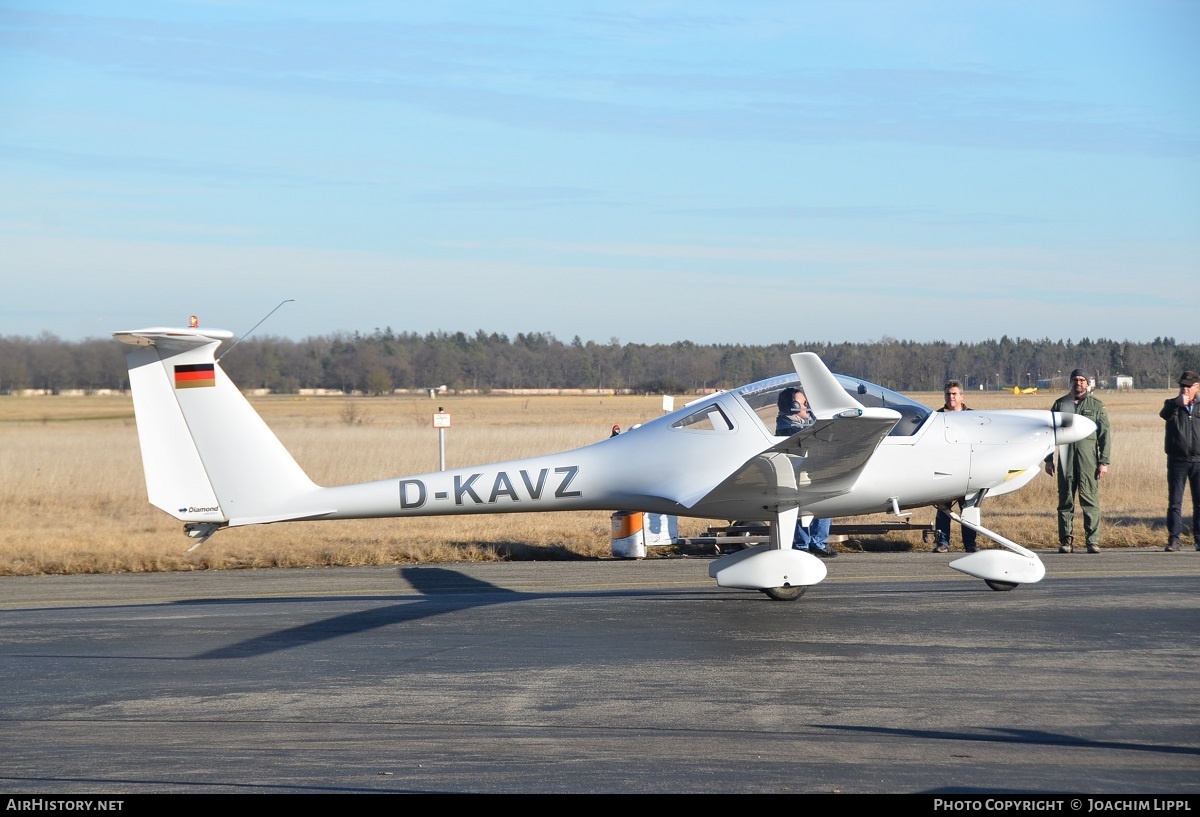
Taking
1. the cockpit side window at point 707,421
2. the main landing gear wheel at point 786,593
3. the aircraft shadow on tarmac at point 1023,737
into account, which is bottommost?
the main landing gear wheel at point 786,593

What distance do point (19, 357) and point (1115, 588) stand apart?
3720cm

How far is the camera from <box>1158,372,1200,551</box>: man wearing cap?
13570 millimetres

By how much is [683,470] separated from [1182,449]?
693 cm

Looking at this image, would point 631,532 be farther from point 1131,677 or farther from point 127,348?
point 1131,677

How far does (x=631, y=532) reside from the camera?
47.4 ft

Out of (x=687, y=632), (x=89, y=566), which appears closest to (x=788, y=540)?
(x=687, y=632)

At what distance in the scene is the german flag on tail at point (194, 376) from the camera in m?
10.2

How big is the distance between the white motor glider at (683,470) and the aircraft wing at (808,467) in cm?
2

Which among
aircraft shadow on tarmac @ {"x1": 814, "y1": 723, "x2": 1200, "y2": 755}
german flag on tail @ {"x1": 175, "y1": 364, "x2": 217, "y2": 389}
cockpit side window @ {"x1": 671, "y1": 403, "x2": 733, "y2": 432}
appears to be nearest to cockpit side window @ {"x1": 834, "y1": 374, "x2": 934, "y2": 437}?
cockpit side window @ {"x1": 671, "y1": 403, "x2": 733, "y2": 432}

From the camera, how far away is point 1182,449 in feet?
44.6

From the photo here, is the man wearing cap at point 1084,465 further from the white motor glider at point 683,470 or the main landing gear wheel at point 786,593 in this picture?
the main landing gear wheel at point 786,593

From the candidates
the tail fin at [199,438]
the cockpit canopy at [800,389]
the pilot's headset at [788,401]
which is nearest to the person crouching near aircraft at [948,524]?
the cockpit canopy at [800,389]

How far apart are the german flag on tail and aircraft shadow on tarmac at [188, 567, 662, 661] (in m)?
2.38

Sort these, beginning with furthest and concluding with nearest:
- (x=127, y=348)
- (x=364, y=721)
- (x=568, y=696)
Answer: (x=127, y=348) → (x=568, y=696) → (x=364, y=721)
